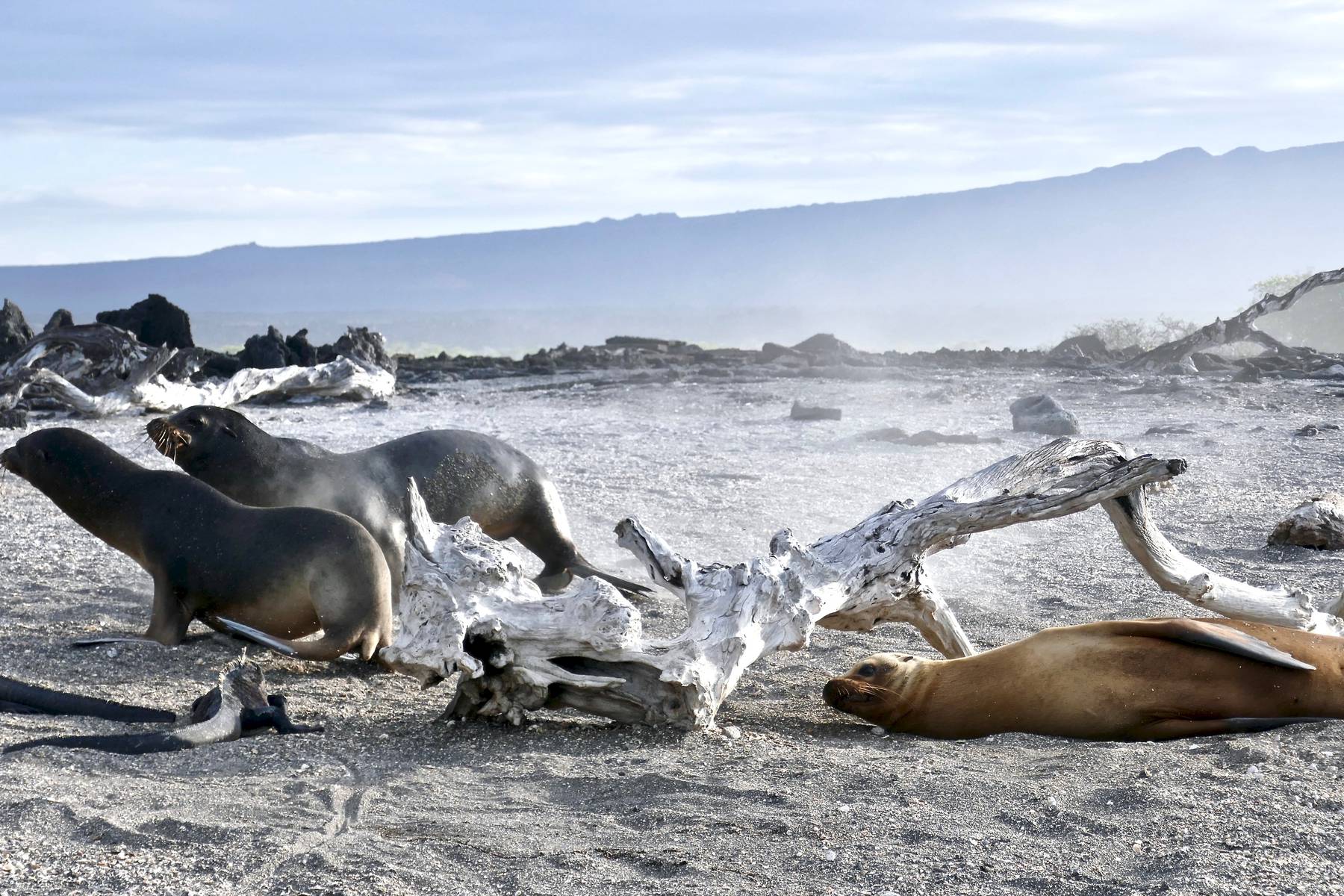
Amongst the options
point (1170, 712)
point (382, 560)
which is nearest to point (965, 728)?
point (1170, 712)

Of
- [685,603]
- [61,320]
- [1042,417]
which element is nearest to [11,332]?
[61,320]

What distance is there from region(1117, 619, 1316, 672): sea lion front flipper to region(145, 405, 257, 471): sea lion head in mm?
4851

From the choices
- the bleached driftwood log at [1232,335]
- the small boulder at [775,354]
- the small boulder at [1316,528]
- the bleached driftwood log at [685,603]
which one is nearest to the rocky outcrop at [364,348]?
the small boulder at [775,354]

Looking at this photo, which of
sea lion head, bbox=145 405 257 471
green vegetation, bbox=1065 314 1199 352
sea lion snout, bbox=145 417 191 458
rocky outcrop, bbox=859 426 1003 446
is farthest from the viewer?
green vegetation, bbox=1065 314 1199 352

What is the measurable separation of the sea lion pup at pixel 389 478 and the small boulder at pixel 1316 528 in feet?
14.3

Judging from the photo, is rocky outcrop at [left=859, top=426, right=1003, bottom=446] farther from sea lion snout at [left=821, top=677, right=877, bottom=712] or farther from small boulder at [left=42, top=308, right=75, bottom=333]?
small boulder at [left=42, top=308, right=75, bottom=333]

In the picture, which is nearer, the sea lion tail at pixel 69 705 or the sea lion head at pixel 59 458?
the sea lion tail at pixel 69 705

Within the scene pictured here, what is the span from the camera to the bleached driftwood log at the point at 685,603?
4.99 metres

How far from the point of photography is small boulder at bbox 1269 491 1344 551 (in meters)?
8.66

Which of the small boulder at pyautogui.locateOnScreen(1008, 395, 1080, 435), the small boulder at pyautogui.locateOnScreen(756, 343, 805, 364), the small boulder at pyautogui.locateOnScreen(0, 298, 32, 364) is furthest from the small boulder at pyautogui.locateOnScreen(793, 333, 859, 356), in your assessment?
the small boulder at pyautogui.locateOnScreen(0, 298, 32, 364)

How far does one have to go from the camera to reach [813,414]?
17.2 m

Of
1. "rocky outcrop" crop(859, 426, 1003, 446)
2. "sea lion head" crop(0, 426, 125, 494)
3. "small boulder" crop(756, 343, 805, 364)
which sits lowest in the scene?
"rocky outcrop" crop(859, 426, 1003, 446)

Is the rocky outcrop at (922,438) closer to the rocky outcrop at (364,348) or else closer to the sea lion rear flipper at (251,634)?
the rocky outcrop at (364,348)

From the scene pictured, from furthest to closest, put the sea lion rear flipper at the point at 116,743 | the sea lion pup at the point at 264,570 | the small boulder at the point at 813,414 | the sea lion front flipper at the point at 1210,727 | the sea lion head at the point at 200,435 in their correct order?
1. the small boulder at the point at 813,414
2. the sea lion head at the point at 200,435
3. the sea lion pup at the point at 264,570
4. the sea lion front flipper at the point at 1210,727
5. the sea lion rear flipper at the point at 116,743
